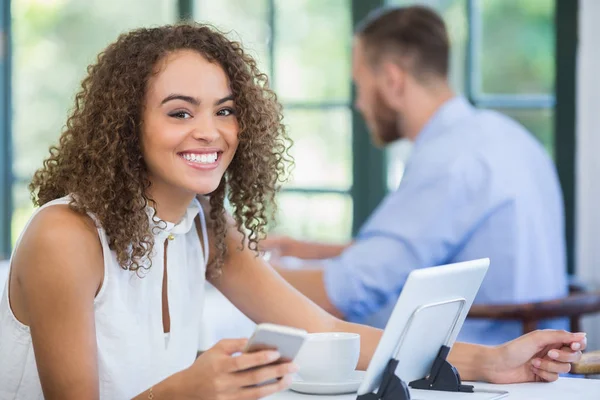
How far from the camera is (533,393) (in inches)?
65.7

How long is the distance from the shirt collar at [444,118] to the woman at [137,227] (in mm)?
1245

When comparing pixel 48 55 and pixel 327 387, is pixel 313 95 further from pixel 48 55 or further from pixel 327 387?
pixel 327 387

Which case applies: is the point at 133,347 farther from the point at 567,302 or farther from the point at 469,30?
the point at 469,30

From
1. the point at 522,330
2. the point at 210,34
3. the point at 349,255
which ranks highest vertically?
the point at 210,34

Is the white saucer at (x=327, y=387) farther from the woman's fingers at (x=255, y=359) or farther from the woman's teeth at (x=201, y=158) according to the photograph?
the woman's teeth at (x=201, y=158)

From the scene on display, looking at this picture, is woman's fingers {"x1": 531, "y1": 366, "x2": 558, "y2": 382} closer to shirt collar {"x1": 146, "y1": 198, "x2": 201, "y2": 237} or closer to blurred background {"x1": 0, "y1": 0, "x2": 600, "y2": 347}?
shirt collar {"x1": 146, "y1": 198, "x2": 201, "y2": 237}

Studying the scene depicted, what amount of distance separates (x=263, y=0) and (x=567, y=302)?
7.15 feet

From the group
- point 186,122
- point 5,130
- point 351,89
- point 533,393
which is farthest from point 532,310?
point 5,130

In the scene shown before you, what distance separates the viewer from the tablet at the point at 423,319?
1439mm

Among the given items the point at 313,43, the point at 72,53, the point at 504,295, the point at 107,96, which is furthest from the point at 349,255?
the point at 72,53

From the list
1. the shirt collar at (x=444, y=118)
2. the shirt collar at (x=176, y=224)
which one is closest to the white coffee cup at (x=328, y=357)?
the shirt collar at (x=176, y=224)

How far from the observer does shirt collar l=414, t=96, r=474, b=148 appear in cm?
318

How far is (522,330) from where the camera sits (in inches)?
112

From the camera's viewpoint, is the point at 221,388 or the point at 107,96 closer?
the point at 221,388
